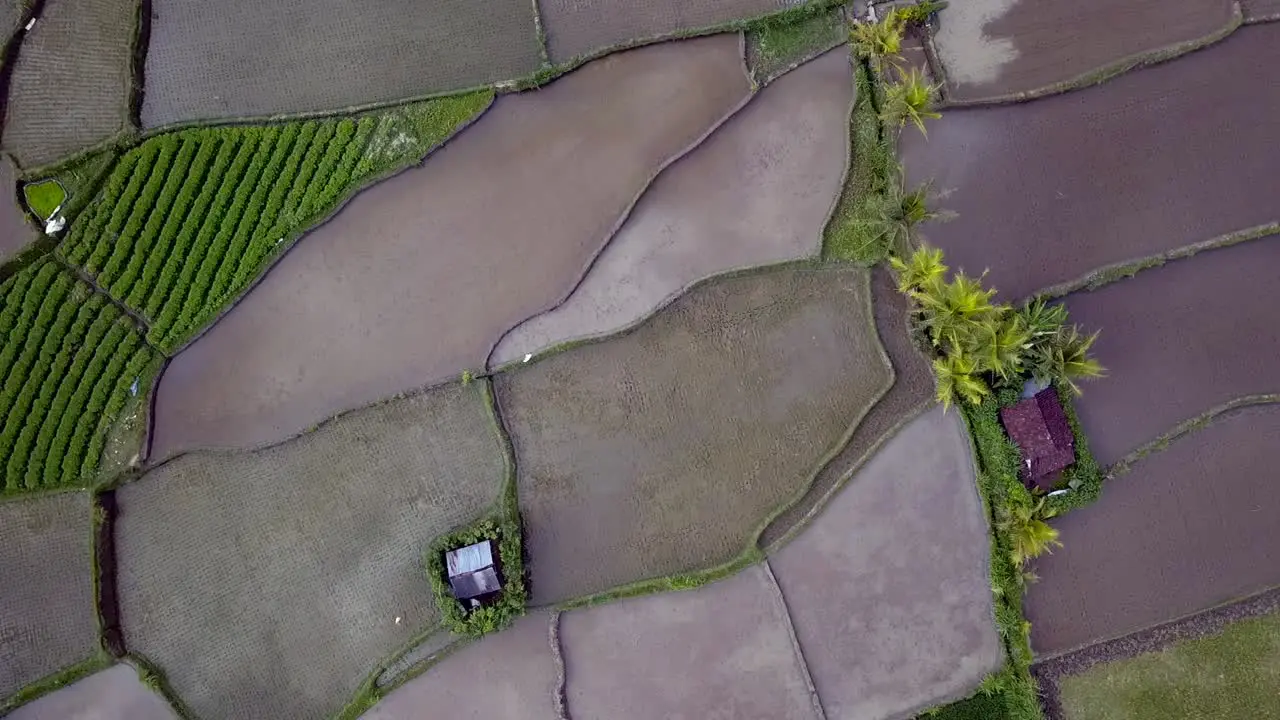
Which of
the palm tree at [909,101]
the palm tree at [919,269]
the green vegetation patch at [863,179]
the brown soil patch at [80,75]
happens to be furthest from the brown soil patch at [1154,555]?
the brown soil patch at [80,75]

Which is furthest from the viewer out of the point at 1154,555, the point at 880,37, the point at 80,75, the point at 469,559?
the point at 80,75

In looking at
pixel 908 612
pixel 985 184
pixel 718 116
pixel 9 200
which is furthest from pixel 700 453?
pixel 9 200

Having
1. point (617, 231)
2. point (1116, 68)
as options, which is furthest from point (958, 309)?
point (617, 231)

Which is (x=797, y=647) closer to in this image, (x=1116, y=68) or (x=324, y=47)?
(x=1116, y=68)

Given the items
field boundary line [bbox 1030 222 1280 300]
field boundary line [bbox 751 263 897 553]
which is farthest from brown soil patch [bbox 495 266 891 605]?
field boundary line [bbox 1030 222 1280 300]

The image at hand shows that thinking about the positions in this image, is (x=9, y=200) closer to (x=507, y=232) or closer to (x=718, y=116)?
(x=507, y=232)

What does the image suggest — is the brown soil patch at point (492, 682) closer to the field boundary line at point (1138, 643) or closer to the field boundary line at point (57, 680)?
the field boundary line at point (57, 680)
